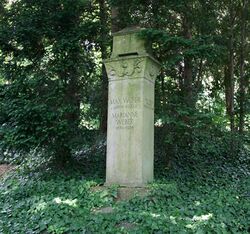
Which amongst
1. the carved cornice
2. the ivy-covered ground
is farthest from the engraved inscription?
the ivy-covered ground

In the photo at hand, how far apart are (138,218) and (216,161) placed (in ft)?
15.8

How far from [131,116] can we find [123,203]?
6.28ft

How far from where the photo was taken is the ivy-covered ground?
551 centimetres

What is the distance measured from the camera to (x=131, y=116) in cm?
760

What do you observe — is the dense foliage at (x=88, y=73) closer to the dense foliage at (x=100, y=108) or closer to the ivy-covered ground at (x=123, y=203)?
the dense foliage at (x=100, y=108)

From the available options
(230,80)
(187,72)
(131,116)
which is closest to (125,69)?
(131,116)

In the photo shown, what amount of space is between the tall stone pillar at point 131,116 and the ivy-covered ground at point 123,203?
49 cm

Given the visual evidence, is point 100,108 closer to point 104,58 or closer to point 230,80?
point 104,58

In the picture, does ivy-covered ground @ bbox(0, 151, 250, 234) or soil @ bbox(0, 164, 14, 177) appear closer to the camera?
ivy-covered ground @ bbox(0, 151, 250, 234)

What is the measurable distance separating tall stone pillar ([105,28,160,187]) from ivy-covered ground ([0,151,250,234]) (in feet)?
1.60

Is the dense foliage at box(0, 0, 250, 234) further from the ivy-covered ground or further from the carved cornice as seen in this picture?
the carved cornice

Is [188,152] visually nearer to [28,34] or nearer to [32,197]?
[32,197]

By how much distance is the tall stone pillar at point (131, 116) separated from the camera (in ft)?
24.6

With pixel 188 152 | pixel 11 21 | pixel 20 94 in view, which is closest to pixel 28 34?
pixel 11 21
